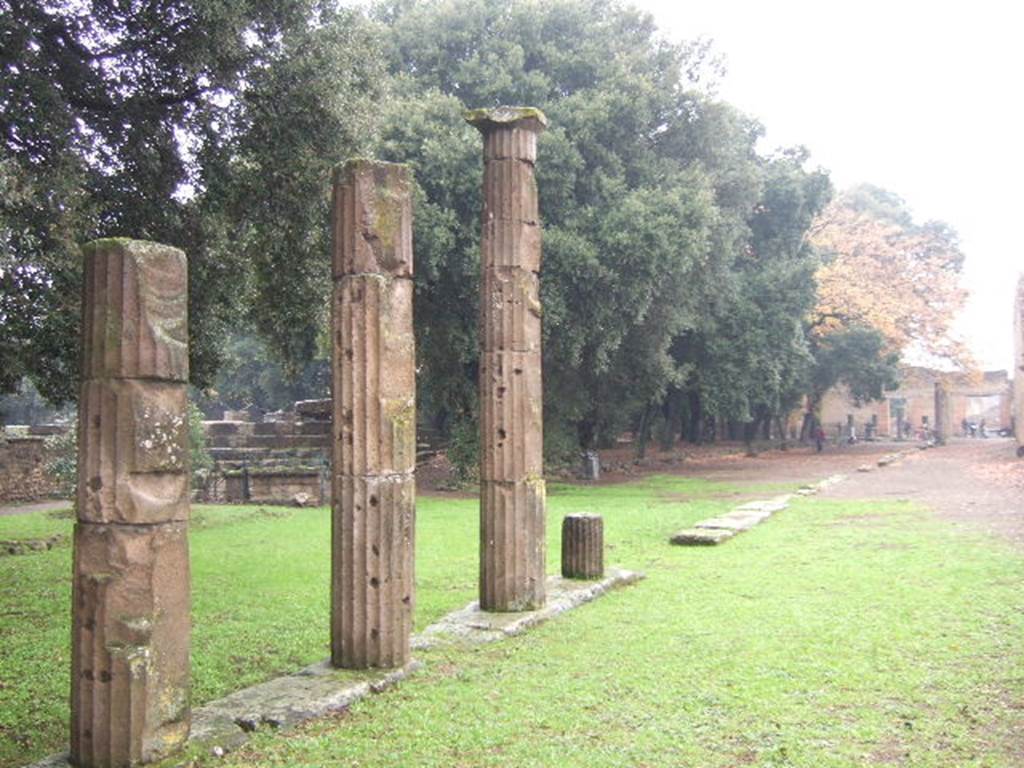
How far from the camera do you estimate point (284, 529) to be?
15.6m

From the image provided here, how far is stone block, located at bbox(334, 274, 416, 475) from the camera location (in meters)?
6.38

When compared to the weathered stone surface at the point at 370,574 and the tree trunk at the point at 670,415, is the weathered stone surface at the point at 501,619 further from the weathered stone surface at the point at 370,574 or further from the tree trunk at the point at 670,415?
the tree trunk at the point at 670,415

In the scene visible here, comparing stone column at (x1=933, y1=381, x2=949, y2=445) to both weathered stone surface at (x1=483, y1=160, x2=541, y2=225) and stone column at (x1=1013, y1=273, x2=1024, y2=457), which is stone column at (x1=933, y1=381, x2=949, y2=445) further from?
weathered stone surface at (x1=483, y1=160, x2=541, y2=225)

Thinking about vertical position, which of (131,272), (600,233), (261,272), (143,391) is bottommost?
(143,391)

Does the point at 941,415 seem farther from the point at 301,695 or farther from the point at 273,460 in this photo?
the point at 301,695

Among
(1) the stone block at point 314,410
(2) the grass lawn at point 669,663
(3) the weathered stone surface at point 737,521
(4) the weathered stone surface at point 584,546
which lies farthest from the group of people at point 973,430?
(4) the weathered stone surface at point 584,546

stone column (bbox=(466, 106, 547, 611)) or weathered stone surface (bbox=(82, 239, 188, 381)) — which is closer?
weathered stone surface (bbox=(82, 239, 188, 381))

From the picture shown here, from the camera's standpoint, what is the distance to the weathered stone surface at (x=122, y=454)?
189 inches

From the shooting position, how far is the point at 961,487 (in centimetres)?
2030

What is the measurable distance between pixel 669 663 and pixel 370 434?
8.42ft

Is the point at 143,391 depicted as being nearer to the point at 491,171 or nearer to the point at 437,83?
the point at 491,171

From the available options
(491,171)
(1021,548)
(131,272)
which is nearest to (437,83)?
(491,171)

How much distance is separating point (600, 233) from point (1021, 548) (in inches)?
440

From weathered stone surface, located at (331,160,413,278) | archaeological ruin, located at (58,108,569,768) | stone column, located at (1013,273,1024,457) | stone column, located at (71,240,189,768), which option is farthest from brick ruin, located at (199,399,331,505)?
stone column, located at (1013,273,1024,457)
